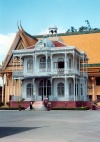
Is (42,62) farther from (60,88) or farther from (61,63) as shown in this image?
(60,88)

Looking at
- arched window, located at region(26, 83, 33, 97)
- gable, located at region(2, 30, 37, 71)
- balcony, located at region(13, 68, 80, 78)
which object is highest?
gable, located at region(2, 30, 37, 71)

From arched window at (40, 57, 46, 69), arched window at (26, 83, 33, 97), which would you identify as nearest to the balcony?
arched window at (40, 57, 46, 69)

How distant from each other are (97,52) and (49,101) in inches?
600

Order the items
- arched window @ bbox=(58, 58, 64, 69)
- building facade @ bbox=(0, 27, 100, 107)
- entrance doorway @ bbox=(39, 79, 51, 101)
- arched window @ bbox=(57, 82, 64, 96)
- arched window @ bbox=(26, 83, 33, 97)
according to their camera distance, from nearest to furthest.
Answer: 1. building facade @ bbox=(0, 27, 100, 107)
2. arched window @ bbox=(57, 82, 64, 96)
3. entrance doorway @ bbox=(39, 79, 51, 101)
4. arched window @ bbox=(58, 58, 64, 69)
5. arched window @ bbox=(26, 83, 33, 97)

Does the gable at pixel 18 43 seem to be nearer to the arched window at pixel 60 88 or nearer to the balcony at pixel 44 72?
the balcony at pixel 44 72

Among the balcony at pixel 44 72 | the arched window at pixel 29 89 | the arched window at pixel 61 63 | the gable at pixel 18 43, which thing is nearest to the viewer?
the balcony at pixel 44 72

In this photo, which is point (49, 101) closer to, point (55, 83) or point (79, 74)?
point (55, 83)

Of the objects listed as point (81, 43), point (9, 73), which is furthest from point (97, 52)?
point (9, 73)

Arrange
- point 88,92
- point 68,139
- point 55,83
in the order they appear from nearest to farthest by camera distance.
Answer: point 68,139 → point 55,83 → point 88,92

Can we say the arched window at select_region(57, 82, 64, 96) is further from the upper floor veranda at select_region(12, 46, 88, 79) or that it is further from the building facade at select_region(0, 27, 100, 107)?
the upper floor veranda at select_region(12, 46, 88, 79)

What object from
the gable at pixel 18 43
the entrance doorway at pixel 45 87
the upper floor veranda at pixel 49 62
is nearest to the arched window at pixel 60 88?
the entrance doorway at pixel 45 87

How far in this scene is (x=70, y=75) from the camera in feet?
126

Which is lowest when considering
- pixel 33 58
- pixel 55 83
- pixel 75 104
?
pixel 75 104

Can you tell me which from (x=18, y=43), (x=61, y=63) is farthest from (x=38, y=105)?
(x=18, y=43)
